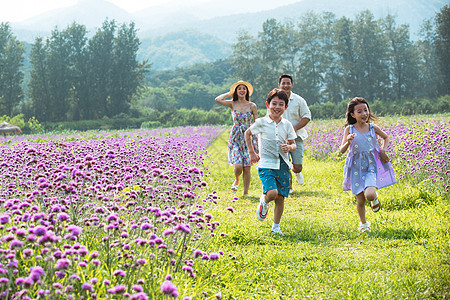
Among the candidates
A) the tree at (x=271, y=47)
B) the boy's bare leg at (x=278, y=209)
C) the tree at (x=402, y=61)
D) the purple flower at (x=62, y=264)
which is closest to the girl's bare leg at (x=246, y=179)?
the boy's bare leg at (x=278, y=209)

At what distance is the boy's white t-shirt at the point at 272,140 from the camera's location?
5.59 m

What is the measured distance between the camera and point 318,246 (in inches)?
198

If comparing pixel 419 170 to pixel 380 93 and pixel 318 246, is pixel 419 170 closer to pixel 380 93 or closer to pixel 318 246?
pixel 318 246

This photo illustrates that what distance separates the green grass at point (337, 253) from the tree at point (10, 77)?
50.7 meters

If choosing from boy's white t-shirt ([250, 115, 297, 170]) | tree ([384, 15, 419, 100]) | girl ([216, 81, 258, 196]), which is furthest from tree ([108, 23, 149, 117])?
boy's white t-shirt ([250, 115, 297, 170])

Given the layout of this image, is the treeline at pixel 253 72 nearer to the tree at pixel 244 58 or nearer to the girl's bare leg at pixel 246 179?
the tree at pixel 244 58

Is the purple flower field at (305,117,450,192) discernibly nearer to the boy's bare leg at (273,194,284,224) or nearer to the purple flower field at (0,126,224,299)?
the boy's bare leg at (273,194,284,224)

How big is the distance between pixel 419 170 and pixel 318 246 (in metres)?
3.61

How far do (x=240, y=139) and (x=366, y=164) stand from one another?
335 centimetres

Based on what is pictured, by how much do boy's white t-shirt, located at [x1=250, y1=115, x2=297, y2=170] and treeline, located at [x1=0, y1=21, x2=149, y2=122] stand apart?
5002cm

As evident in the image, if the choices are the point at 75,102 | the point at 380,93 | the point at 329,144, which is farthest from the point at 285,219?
the point at 380,93

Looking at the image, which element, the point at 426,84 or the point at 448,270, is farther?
the point at 426,84

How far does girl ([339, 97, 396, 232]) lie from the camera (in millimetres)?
5480

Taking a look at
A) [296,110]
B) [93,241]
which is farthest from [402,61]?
[93,241]
